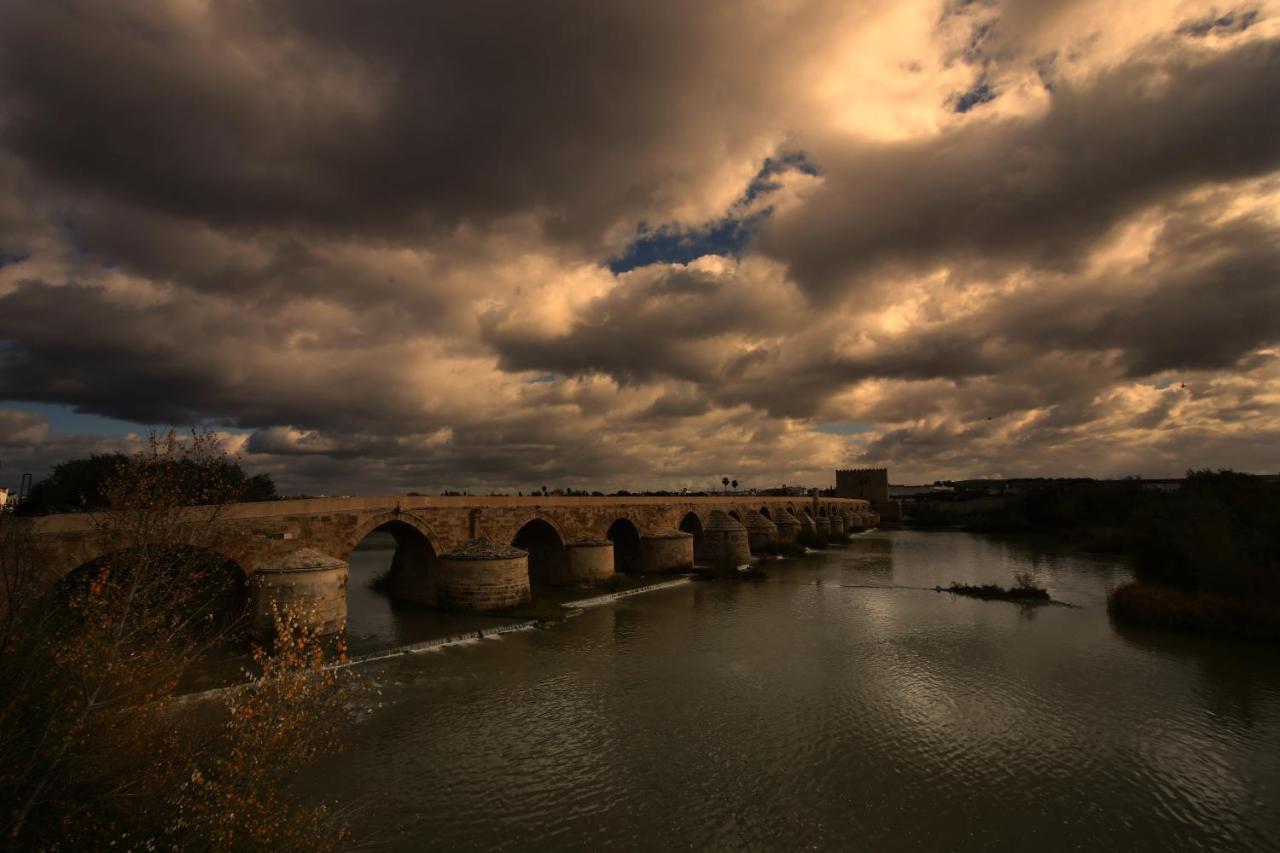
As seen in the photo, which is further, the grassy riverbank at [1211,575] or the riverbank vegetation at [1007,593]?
the riverbank vegetation at [1007,593]

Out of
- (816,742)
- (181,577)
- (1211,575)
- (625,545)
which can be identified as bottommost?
(816,742)

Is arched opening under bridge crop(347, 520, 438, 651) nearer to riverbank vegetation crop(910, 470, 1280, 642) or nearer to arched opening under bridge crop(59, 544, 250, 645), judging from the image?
arched opening under bridge crop(59, 544, 250, 645)

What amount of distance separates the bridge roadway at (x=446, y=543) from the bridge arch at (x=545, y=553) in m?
0.07

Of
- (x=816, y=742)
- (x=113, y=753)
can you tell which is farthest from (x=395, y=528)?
(x=816, y=742)

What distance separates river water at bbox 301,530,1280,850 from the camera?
930 centimetres

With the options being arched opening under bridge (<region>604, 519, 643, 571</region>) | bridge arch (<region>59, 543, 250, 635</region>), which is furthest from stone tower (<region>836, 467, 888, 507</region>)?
bridge arch (<region>59, 543, 250, 635</region>)

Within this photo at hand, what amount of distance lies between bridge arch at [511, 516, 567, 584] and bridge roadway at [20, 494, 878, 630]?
7 centimetres

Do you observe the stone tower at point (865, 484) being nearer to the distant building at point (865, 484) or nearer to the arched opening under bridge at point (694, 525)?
the distant building at point (865, 484)

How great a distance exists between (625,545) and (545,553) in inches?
331

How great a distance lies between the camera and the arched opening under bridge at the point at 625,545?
38688 mm

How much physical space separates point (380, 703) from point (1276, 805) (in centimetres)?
1762

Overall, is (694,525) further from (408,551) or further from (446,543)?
(446,543)

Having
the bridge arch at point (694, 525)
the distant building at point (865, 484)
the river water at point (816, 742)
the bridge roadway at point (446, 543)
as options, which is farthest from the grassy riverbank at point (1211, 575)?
the distant building at point (865, 484)

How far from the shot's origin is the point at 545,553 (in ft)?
109
